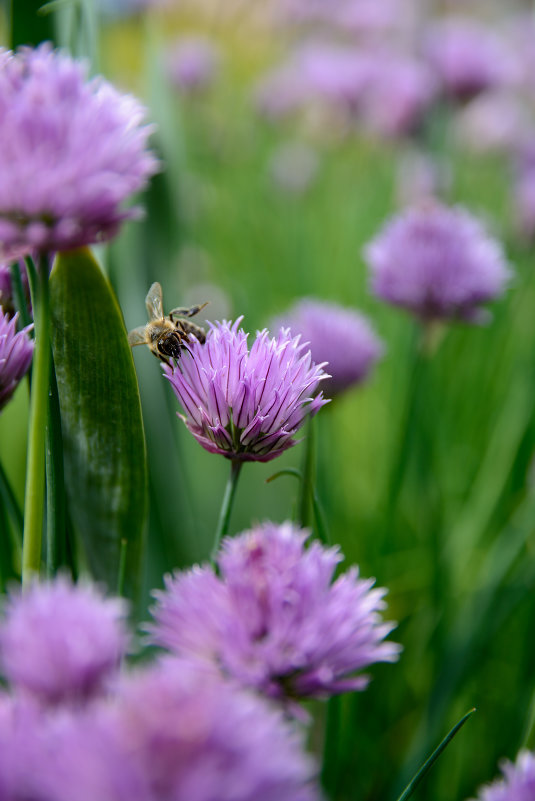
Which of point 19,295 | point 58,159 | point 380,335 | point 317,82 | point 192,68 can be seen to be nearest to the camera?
point 58,159

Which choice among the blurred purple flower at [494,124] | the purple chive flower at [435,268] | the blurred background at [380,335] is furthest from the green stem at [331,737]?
the blurred purple flower at [494,124]

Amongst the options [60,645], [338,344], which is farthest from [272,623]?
[338,344]

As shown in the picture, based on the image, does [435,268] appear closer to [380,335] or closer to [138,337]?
[138,337]

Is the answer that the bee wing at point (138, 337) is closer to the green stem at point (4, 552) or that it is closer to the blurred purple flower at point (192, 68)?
the green stem at point (4, 552)

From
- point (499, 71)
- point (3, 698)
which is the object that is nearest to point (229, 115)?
point (499, 71)

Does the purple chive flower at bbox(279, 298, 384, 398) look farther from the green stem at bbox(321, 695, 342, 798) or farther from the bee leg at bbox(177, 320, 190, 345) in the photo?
the green stem at bbox(321, 695, 342, 798)

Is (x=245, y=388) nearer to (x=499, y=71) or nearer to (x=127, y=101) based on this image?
(x=127, y=101)

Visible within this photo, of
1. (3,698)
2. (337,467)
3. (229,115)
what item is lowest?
(3,698)
